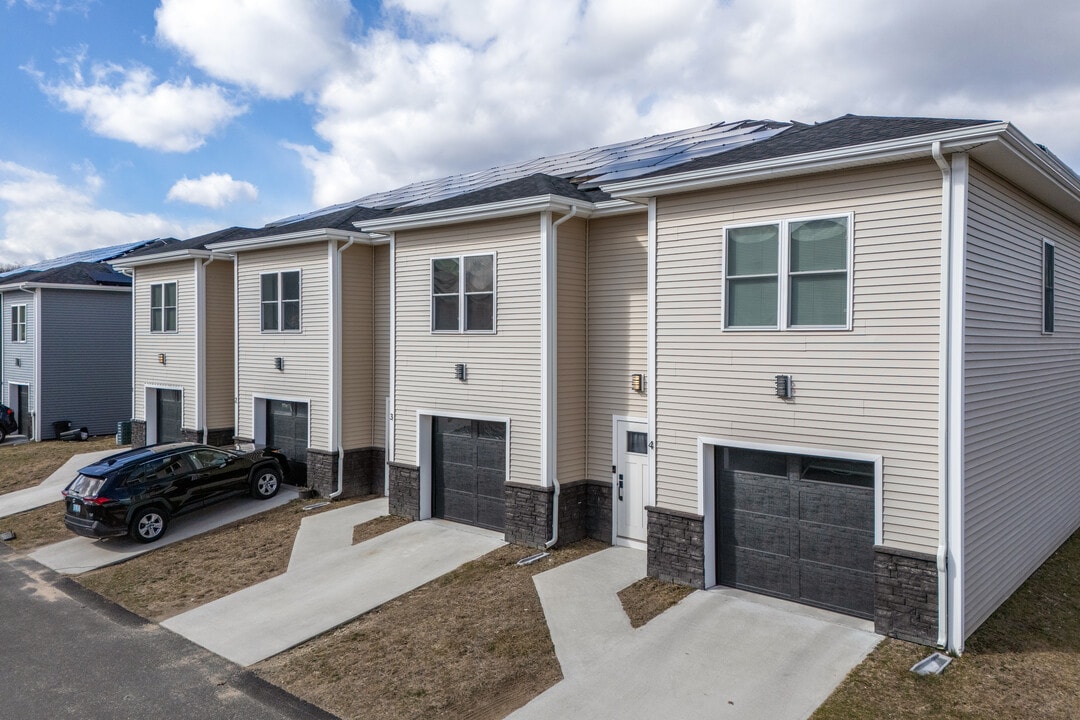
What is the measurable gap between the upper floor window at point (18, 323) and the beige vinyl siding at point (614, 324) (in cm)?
2347

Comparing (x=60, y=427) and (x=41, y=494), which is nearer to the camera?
(x=41, y=494)

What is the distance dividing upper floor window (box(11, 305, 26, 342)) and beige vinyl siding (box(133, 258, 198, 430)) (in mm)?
7524

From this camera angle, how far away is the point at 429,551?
38.7 ft

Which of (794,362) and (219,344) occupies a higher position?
(219,344)

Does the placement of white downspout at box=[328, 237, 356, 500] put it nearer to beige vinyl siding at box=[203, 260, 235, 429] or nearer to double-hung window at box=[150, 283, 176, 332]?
beige vinyl siding at box=[203, 260, 235, 429]

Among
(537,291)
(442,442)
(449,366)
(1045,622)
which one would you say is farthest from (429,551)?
(1045,622)

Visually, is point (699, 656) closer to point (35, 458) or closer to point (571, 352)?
point (571, 352)

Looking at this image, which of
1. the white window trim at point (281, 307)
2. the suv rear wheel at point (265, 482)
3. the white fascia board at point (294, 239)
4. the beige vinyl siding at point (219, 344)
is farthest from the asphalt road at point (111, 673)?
the beige vinyl siding at point (219, 344)

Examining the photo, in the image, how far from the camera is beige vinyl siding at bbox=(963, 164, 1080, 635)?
8.05 m

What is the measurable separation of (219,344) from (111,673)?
12618 mm

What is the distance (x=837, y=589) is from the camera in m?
8.70

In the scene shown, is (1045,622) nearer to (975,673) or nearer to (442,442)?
(975,673)

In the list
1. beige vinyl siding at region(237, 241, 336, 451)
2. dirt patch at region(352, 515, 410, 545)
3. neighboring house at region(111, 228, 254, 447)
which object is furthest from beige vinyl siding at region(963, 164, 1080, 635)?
neighboring house at region(111, 228, 254, 447)

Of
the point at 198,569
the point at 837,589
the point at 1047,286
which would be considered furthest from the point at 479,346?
the point at 1047,286
